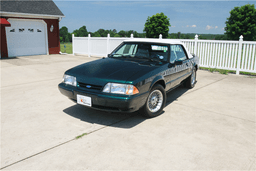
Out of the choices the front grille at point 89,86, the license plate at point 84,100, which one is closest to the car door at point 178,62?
the front grille at point 89,86

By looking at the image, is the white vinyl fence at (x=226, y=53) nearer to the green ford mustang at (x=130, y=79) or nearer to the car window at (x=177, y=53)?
the car window at (x=177, y=53)

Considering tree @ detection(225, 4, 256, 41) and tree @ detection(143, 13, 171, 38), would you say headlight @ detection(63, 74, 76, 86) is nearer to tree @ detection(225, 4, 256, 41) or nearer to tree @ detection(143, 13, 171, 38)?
tree @ detection(225, 4, 256, 41)

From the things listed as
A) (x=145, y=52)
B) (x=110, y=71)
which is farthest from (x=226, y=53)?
(x=110, y=71)

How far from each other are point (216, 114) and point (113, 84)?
8.02 ft

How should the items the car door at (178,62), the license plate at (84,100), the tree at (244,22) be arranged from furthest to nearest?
the tree at (244,22)
the car door at (178,62)
the license plate at (84,100)

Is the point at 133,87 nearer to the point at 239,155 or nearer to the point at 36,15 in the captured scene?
the point at 239,155

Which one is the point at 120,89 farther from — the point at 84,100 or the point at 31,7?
the point at 31,7

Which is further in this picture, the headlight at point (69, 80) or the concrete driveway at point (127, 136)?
the headlight at point (69, 80)

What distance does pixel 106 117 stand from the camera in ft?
13.9

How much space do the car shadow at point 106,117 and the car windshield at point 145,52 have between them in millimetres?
1299

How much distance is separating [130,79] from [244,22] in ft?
187

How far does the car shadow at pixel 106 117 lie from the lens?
3956mm

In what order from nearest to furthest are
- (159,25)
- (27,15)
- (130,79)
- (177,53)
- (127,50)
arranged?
(130,79), (127,50), (177,53), (27,15), (159,25)

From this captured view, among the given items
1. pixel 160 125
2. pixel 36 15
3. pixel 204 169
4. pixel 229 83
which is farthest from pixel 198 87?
pixel 36 15
